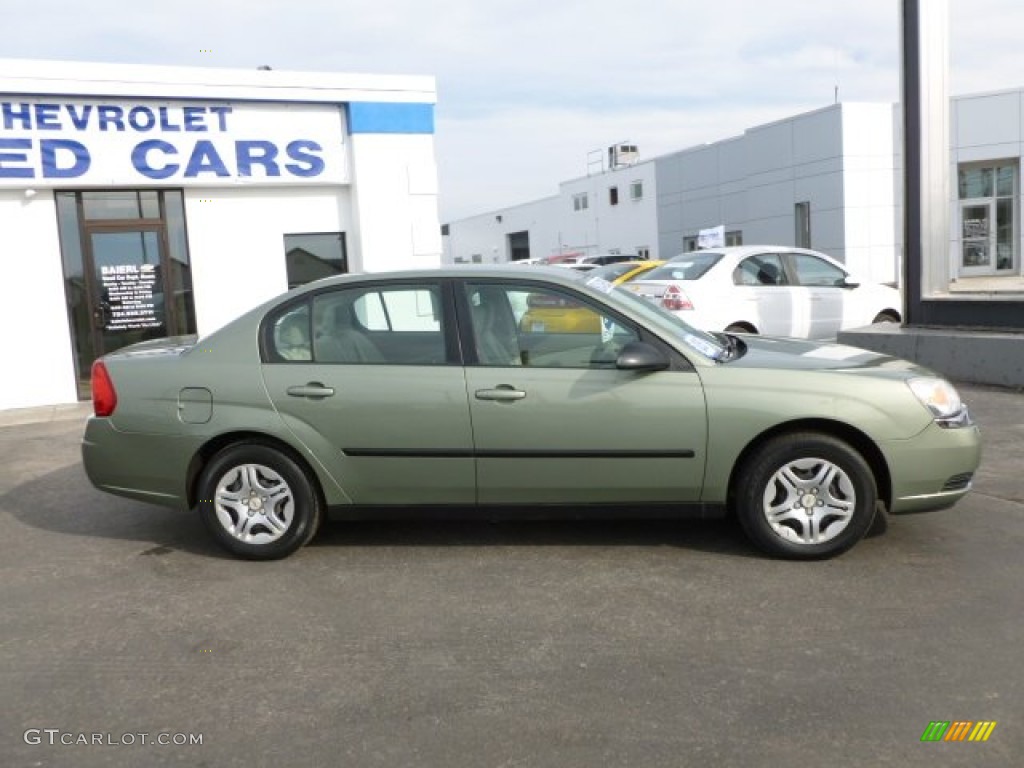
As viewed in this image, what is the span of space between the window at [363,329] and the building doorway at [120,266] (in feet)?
21.1

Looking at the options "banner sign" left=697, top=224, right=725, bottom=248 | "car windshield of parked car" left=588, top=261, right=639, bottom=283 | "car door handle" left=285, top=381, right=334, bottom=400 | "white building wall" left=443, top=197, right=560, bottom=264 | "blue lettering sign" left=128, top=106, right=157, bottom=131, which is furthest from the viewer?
"white building wall" left=443, top=197, right=560, bottom=264

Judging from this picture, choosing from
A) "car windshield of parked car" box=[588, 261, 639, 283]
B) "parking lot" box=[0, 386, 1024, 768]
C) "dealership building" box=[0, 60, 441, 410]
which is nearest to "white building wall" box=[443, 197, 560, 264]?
"car windshield of parked car" box=[588, 261, 639, 283]

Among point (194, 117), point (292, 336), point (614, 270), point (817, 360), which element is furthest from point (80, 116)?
point (614, 270)

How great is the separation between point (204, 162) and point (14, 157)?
194 cm

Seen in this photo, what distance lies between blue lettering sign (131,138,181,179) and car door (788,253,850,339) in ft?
24.6

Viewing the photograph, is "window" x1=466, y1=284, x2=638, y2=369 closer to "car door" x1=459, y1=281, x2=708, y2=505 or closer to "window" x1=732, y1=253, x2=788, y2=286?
"car door" x1=459, y1=281, x2=708, y2=505

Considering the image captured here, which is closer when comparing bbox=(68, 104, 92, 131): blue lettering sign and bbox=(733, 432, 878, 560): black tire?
bbox=(733, 432, 878, 560): black tire

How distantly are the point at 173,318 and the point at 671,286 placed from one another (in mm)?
5890

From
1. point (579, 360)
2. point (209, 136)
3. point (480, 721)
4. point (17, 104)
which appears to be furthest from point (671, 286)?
point (480, 721)

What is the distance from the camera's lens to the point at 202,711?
10.6ft

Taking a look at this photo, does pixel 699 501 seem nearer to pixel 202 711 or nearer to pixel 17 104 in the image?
pixel 202 711

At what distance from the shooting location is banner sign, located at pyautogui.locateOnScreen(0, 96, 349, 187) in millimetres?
9734

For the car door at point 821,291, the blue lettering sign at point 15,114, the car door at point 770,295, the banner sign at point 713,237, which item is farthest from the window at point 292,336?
the banner sign at point 713,237

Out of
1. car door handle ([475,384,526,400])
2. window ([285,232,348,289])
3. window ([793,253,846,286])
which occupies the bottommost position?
car door handle ([475,384,526,400])
